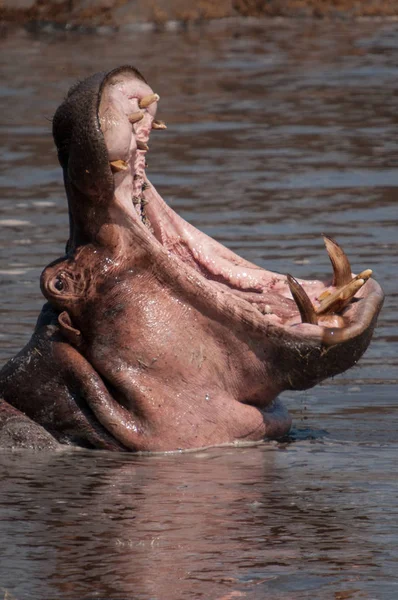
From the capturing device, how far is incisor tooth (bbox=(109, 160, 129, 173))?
207 inches

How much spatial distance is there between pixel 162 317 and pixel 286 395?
56.1 inches

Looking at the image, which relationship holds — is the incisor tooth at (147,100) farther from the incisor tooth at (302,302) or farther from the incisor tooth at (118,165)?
the incisor tooth at (302,302)

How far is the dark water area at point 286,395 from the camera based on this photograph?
14.0 feet

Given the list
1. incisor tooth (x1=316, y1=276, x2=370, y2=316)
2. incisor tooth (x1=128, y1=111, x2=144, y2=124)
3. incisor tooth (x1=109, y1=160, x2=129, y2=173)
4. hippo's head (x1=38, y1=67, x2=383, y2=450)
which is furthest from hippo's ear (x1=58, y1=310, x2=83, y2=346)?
incisor tooth (x1=316, y1=276, x2=370, y2=316)

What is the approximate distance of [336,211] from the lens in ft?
35.2

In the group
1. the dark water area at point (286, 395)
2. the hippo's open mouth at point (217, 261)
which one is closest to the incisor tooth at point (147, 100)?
the hippo's open mouth at point (217, 261)

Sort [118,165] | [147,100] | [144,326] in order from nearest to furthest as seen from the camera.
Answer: [118,165] → [147,100] → [144,326]

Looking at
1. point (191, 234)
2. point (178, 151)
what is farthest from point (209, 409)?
point (178, 151)

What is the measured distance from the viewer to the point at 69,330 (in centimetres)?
554

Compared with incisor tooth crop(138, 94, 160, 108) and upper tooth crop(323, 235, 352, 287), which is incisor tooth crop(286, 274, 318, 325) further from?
incisor tooth crop(138, 94, 160, 108)

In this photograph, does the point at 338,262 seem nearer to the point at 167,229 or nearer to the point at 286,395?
the point at 167,229

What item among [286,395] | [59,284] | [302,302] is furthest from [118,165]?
[286,395]

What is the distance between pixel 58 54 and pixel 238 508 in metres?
18.0

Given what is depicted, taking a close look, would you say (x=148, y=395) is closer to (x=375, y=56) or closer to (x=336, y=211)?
(x=336, y=211)
